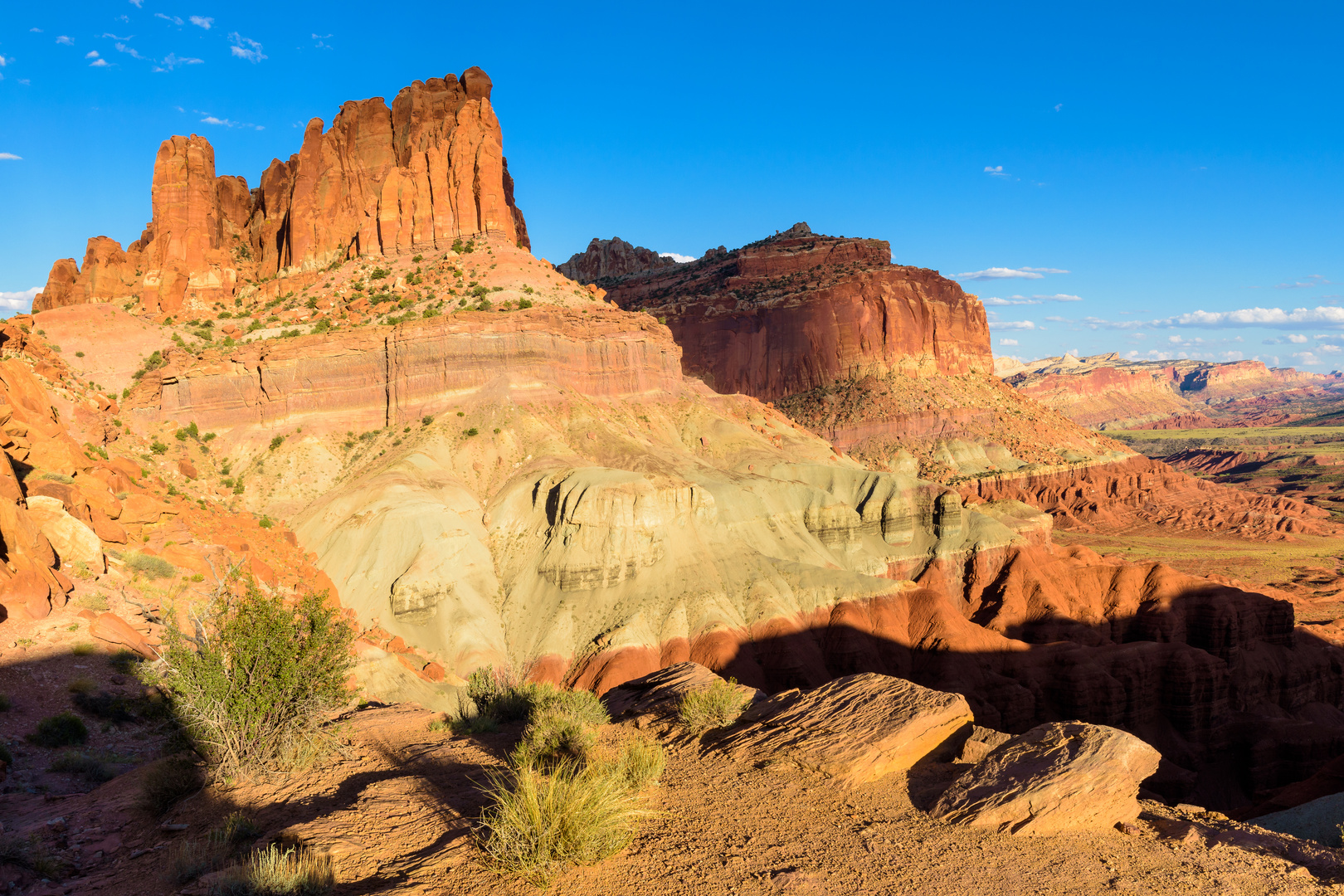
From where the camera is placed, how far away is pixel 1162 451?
603ft

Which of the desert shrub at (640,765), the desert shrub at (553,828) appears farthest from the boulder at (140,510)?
the desert shrub at (553,828)

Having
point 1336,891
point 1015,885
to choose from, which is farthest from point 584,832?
point 1336,891

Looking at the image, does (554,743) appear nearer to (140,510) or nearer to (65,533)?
(65,533)

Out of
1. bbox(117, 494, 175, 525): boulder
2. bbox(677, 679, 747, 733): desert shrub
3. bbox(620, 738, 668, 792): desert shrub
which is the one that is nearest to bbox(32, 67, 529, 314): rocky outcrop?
bbox(117, 494, 175, 525): boulder

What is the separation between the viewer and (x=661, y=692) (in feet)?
55.6

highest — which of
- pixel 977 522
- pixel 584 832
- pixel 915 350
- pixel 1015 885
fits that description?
pixel 915 350

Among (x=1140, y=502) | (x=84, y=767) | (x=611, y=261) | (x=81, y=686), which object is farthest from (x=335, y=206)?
(x=1140, y=502)

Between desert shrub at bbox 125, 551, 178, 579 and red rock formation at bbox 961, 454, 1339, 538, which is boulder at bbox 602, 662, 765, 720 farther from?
red rock formation at bbox 961, 454, 1339, 538

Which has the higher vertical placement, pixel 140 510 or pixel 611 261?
pixel 611 261

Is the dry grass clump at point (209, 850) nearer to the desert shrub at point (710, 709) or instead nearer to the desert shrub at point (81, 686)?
the desert shrub at point (710, 709)

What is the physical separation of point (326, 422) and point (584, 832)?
155ft

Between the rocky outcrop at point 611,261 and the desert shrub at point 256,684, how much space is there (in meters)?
134

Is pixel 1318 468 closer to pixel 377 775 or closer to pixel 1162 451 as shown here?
pixel 1162 451

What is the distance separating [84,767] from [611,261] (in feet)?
456
